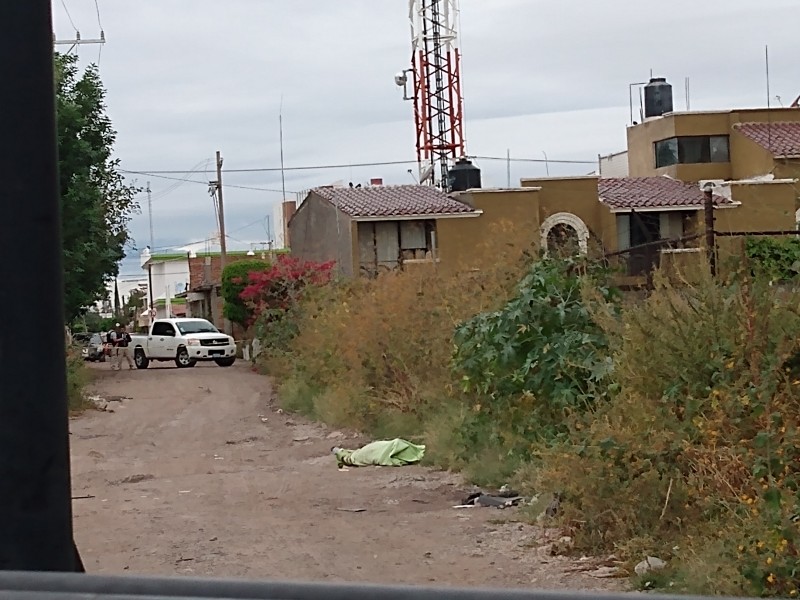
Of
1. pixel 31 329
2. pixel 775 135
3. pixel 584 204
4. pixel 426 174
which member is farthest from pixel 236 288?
pixel 31 329

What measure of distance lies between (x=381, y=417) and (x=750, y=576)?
10.8 metres

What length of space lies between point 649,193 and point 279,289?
616 inches

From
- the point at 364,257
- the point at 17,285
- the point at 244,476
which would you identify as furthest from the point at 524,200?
the point at 17,285

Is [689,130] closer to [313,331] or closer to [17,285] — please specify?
[313,331]

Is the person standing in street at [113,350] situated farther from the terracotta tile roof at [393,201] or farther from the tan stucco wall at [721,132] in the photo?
the tan stucco wall at [721,132]

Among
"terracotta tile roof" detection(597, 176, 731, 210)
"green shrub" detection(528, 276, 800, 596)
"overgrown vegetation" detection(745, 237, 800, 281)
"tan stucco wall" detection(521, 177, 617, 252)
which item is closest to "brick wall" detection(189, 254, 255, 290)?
"terracotta tile roof" detection(597, 176, 731, 210)

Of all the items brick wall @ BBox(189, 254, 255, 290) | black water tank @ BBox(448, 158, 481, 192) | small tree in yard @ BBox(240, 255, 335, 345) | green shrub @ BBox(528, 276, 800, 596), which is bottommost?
green shrub @ BBox(528, 276, 800, 596)

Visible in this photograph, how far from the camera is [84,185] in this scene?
103 ft

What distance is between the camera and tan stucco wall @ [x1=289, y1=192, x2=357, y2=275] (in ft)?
137

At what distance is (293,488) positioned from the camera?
12.6 m

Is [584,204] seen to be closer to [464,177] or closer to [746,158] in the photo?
[464,177]

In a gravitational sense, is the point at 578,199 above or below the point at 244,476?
above

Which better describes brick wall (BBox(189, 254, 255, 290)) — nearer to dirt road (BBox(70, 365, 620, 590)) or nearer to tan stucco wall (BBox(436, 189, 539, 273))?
tan stucco wall (BBox(436, 189, 539, 273))

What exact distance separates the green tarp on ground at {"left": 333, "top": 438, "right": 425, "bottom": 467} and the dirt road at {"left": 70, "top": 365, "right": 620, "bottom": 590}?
0.27m
